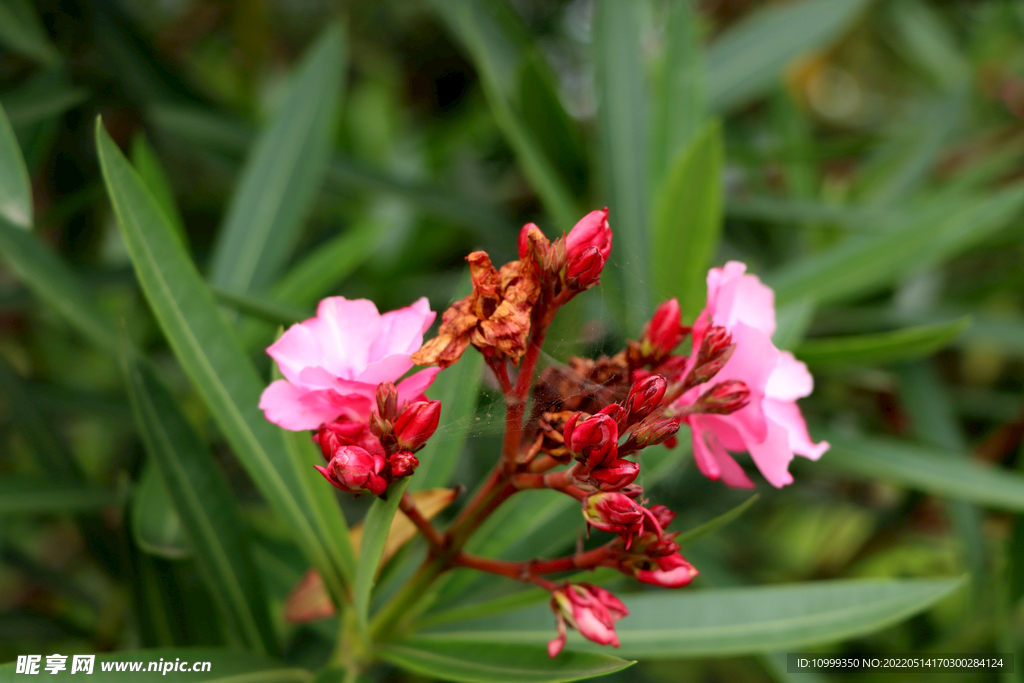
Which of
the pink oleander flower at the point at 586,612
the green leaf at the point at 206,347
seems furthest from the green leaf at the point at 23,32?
the pink oleander flower at the point at 586,612

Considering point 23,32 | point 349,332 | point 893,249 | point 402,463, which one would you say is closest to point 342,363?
point 349,332

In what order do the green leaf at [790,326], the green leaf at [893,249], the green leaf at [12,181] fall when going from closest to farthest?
1. the green leaf at [12,181]
2. the green leaf at [790,326]
3. the green leaf at [893,249]

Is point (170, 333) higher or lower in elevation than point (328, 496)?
higher

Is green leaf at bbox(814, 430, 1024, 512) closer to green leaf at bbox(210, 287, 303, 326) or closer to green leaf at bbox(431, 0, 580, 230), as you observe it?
green leaf at bbox(431, 0, 580, 230)

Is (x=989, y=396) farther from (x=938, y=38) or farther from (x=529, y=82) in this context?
(x=529, y=82)

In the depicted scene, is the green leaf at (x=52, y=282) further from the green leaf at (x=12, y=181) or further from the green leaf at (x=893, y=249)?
the green leaf at (x=893, y=249)

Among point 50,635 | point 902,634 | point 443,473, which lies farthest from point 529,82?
point 902,634
